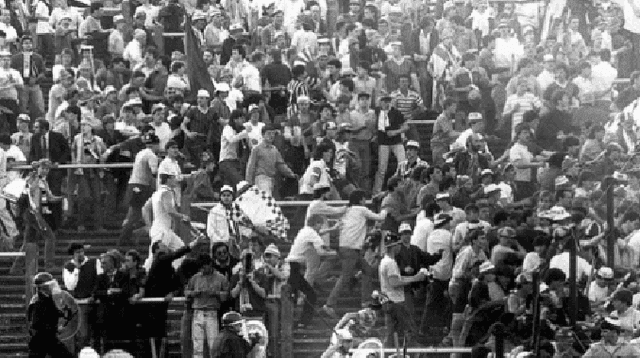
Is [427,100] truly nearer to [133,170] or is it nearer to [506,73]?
[506,73]

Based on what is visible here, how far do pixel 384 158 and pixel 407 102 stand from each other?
2.07 meters

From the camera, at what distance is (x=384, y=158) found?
1891 inches

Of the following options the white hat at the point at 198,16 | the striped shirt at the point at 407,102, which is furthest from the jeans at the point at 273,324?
the white hat at the point at 198,16

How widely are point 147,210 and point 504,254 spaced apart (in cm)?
575

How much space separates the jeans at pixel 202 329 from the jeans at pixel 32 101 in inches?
363

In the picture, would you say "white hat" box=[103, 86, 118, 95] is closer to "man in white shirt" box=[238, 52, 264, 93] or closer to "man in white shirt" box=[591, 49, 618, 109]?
"man in white shirt" box=[238, 52, 264, 93]

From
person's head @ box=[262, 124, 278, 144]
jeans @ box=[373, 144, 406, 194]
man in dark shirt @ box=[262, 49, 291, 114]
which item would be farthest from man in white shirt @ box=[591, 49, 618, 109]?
person's head @ box=[262, 124, 278, 144]

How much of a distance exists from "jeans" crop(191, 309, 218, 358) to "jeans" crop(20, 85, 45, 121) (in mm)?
9217

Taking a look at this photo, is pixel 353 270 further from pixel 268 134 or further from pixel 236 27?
pixel 236 27

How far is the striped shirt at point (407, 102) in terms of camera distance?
4956 cm

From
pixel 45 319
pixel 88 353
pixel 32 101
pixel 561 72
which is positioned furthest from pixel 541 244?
pixel 32 101

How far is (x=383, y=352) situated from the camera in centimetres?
4091

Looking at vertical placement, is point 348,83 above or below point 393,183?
above

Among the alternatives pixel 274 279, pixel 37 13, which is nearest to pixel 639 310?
pixel 274 279
